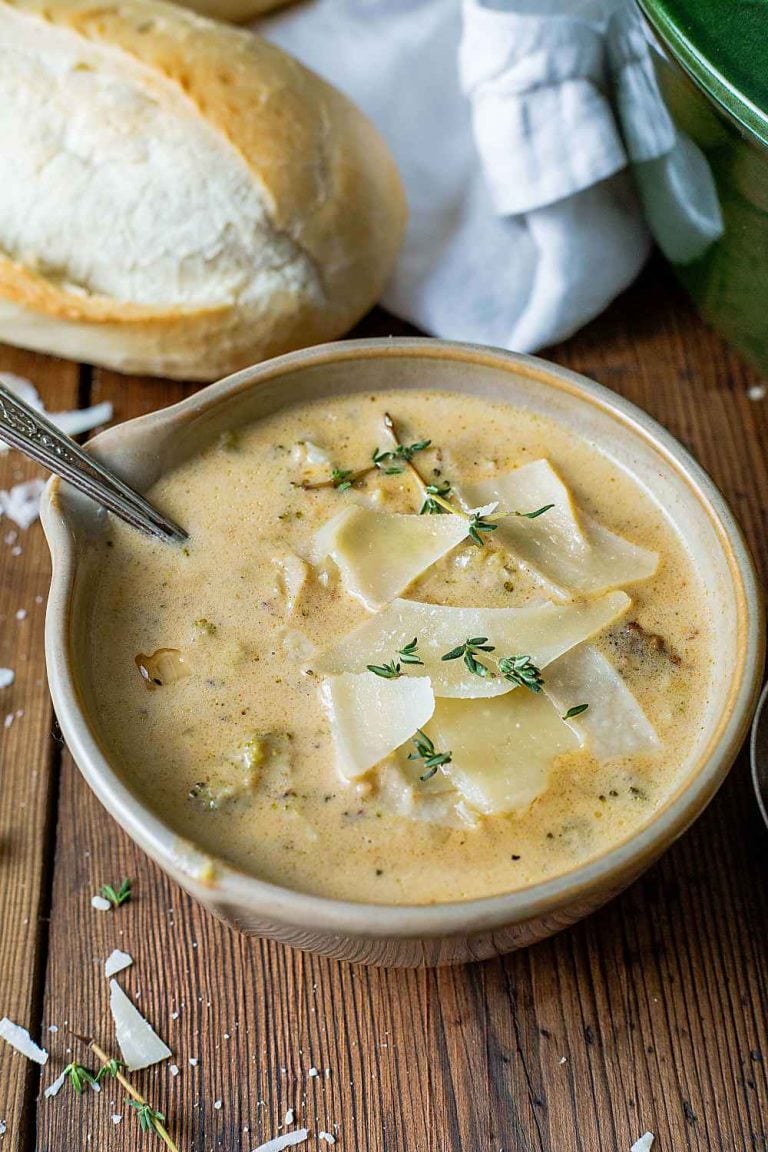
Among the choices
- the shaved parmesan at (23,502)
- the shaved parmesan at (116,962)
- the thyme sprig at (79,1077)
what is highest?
the shaved parmesan at (23,502)

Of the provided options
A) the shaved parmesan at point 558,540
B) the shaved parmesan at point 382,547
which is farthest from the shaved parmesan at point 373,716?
the shaved parmesan at point 558,540

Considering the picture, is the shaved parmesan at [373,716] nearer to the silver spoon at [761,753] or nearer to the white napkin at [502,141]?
the silver spoon at [761,753]

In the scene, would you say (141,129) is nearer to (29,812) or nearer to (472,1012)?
(29,812)

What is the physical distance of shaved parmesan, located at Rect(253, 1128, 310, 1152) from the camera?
5.25ft

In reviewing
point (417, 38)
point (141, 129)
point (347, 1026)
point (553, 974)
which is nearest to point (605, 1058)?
point (553, 974)

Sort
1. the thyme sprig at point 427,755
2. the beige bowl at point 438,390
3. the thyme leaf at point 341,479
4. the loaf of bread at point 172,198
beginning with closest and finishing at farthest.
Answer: the beige bowl at point 438,390 → the thyme sprig at point 427,755 → the thyme leaf at point 341,479 → the loaf of bread at point 172,198

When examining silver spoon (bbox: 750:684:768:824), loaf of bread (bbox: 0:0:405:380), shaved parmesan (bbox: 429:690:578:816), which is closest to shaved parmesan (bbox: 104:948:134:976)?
Answer: shaved parmesan (bbox: 429:690:578:816)

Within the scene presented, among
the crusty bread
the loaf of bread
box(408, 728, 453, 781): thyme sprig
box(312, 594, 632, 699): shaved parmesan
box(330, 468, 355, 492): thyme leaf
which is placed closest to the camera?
box(408, 728, 453, 781): thyme sprig

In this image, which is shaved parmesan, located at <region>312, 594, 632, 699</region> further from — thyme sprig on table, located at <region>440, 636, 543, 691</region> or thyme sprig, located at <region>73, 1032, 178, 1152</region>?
thyme sprig, located at <region>73, 1032, 178, 1152</region>

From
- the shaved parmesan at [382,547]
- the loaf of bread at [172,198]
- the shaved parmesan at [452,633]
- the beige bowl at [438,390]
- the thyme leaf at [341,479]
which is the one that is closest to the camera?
the beige bowl at [438,390]

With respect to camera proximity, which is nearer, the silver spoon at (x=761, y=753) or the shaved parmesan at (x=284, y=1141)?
the shaved parmesan at (x=284, y=1141)

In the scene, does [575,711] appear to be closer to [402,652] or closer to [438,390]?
[402,652]

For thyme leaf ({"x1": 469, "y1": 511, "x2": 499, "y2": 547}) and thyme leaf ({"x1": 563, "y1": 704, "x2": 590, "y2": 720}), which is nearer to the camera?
thyme leaf ({"x1": 563, "y1": 704, "x2": 590, "y2": 720})

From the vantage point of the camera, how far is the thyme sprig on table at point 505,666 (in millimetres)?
1582
